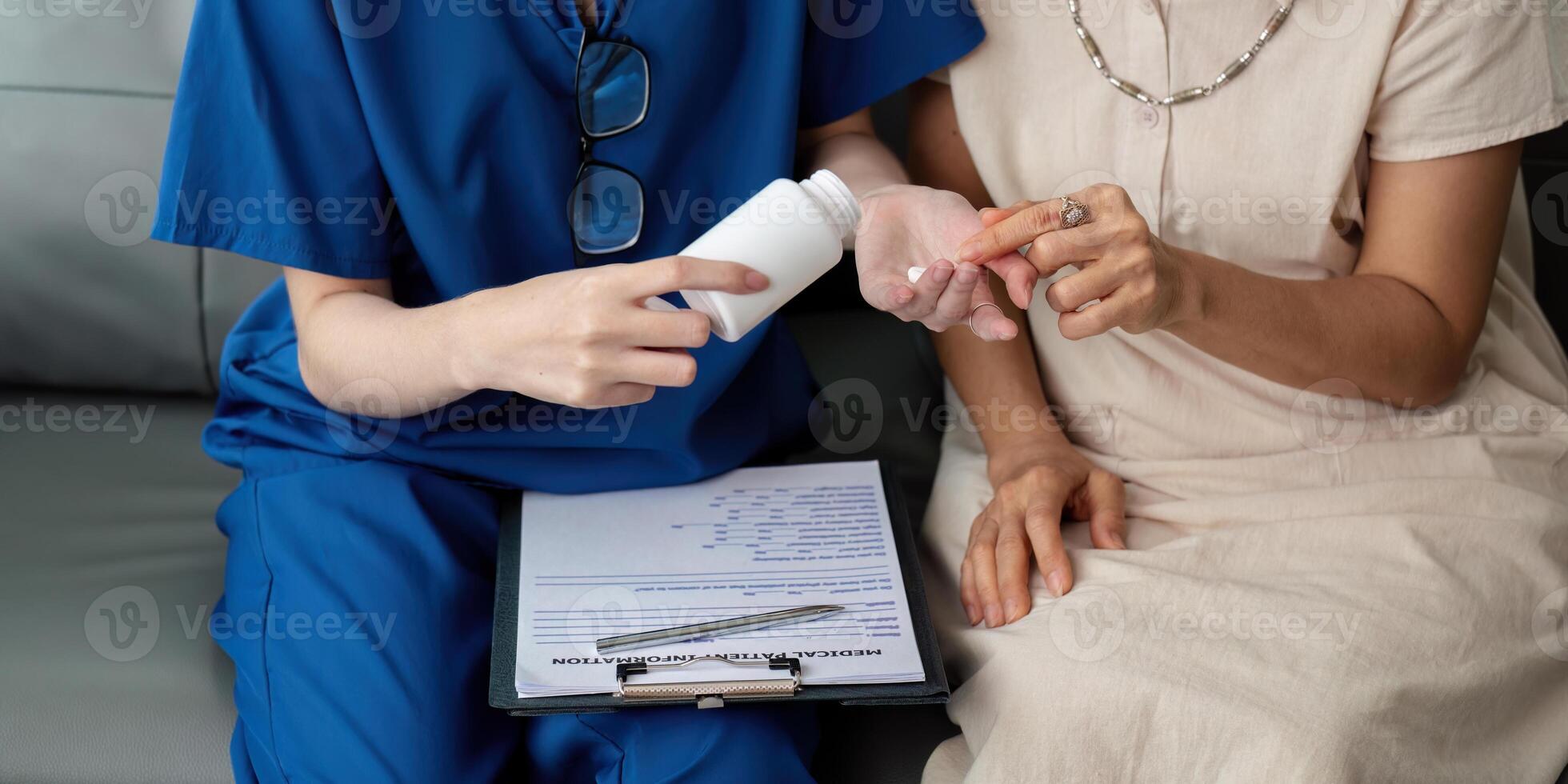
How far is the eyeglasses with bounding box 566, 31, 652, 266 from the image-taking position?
1.07 meters

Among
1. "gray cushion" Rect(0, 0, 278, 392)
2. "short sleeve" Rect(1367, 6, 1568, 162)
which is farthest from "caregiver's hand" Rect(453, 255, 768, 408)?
"gray cushion" Rect(0, 0, 278, 392)

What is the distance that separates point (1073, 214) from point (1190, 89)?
307mm

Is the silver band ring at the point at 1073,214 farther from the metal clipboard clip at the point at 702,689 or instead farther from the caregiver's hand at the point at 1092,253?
the metal clipboard clip at the point at 702,689

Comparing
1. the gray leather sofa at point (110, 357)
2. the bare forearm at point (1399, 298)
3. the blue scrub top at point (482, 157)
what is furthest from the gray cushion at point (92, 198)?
the bare forearm at point (1399, 298)

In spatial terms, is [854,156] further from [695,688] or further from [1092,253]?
[695,688]

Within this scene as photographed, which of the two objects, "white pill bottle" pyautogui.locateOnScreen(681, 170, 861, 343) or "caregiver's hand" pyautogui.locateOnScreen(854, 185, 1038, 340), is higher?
"white pill bottle" pyautogui.locateOnScreen(681, 170, 861, 343)

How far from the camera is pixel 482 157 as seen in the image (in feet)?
3.49

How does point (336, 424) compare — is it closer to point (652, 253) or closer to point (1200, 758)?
point (652, 253)

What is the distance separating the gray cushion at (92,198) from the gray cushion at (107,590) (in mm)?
99

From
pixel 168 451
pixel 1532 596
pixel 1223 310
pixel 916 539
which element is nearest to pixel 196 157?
pixel 168 451

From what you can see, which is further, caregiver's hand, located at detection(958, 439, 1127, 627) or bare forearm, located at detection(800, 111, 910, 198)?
bare forearm, located at detection(800, 111, 910, 198)

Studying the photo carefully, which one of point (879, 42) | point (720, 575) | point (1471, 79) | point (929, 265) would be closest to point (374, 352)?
point (720, 575)

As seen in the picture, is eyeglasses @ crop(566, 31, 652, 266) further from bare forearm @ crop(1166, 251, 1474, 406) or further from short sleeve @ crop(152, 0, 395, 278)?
bare forearm @ crop(1166, 251, 1474, 406)

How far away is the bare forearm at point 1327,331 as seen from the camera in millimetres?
1051
